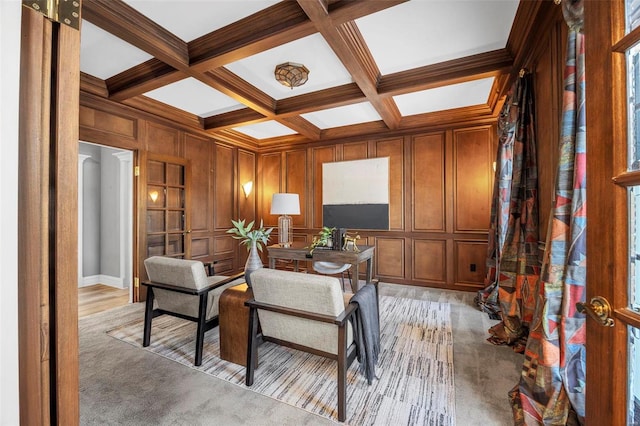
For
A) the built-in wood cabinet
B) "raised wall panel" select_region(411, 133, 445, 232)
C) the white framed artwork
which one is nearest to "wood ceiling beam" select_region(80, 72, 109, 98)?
the built-in wood cabinet

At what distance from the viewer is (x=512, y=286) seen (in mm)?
2449

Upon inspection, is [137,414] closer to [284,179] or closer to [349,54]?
[349,54]

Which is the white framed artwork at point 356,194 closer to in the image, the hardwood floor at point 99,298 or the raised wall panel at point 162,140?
the raised wall panel at point 162,140

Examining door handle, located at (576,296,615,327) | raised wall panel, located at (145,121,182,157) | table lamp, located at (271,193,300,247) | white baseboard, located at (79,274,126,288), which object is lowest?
white baseboard, located at (79,274,126,288)

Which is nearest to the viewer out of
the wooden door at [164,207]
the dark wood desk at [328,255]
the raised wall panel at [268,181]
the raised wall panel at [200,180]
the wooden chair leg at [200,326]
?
the wooden chair leg at [200,326]

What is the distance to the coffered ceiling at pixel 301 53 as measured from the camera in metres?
1.94

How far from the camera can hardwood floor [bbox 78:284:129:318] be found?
3.31 metres

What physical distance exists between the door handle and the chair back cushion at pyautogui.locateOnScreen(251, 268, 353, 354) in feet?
3.36

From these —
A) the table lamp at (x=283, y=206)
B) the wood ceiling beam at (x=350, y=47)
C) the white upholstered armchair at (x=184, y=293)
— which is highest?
the wood ceiling beam at (x=350, y=47)

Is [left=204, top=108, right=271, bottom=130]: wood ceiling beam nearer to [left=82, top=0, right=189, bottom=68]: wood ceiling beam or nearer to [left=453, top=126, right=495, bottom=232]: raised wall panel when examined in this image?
[left=82, top=0, right=189, bottom=68]: wood ceiling beam

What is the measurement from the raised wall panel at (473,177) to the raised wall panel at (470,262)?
24 centimetres

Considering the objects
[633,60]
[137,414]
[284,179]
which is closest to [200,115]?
[284,179]

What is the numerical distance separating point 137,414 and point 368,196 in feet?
12.9

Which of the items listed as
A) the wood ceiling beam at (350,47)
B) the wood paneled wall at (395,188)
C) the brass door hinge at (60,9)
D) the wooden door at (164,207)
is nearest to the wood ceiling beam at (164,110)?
the wood paneled wall at (395,188)
